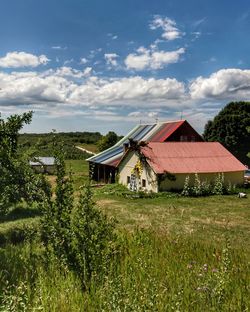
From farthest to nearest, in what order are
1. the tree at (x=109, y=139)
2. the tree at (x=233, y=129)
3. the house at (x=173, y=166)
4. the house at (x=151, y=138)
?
the tree at (x=109, y=139) < the tree at (x=233, y=129) < the house at (x=151, y=138) < the house at (x=173, y=166)

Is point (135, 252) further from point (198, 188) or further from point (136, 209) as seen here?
point (198, 188)

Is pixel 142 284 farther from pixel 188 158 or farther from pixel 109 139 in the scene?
pixel 109 139

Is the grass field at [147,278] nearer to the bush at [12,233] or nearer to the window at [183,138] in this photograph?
the bush at [12,233]

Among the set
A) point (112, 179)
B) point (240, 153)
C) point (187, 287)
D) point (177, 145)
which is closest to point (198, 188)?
point (177, 145)

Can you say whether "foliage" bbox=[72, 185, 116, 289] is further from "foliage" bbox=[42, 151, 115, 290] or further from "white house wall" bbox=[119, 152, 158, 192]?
"white house wall" bbox=[119, 152, 158, 192]

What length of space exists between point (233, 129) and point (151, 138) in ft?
45.3

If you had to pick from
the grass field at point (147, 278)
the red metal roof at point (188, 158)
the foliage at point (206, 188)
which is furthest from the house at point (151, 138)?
the grass field at point (147, 278)

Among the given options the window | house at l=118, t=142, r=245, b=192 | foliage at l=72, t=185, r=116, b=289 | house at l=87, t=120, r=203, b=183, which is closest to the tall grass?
foliage at l=72, t=185, r=116, b=289

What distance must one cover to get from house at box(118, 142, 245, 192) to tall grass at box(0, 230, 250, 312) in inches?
824

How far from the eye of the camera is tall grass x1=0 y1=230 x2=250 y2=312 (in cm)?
461

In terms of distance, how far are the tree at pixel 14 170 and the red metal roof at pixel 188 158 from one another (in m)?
20.3

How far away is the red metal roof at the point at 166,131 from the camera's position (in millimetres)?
37769

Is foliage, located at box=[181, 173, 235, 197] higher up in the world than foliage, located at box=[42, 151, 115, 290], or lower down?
Result: lower down

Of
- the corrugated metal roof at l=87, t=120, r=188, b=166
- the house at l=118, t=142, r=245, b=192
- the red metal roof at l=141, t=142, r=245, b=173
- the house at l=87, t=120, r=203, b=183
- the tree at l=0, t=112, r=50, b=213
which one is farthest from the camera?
the corrugated metal roof at l=87, t=120, r=188, b=166
